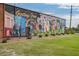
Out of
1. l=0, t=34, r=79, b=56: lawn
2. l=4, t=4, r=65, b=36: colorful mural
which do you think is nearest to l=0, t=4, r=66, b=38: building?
l=4, t=4, r=65, b=36: colorful mural

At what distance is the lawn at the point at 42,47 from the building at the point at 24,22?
5.8 inches

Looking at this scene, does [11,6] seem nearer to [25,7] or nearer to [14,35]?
[25,7]

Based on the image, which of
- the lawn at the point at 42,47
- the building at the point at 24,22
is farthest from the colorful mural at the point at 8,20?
the lawn at the point at 42,47

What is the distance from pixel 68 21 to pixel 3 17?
1.08 meters

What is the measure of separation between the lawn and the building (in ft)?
0.49

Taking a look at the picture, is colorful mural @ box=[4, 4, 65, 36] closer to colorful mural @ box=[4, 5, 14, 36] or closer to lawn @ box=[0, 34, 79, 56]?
colorful mural @ box=[4, 5, 14, 36]

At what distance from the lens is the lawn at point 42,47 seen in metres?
3.77

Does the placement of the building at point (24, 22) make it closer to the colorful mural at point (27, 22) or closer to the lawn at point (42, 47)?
the colorful mural at point (27, 22)

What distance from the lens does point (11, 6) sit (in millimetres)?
3803

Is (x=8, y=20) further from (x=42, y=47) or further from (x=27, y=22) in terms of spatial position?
(x=42, y=47)

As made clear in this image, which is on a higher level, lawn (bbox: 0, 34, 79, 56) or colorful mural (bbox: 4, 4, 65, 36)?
colorful mural (bbox: 4, 4, 65, 36)

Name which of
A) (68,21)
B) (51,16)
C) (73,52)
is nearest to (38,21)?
(51,16)

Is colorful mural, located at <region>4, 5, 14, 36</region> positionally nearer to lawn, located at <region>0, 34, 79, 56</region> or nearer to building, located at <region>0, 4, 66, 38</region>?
building, located at <region>0, 4, 66, 38</region>

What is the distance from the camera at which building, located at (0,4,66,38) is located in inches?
150
